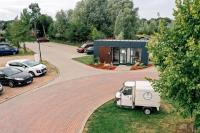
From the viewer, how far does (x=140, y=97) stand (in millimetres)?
20688

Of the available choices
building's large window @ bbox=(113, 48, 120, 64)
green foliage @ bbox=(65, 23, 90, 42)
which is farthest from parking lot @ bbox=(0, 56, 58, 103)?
green foliage @ bbox=(65, 23, 90, 42)

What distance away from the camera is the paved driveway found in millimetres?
18828

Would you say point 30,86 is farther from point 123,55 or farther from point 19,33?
point 19,33

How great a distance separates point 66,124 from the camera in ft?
62.3

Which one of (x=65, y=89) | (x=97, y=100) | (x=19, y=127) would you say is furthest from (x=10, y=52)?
(x=19, y=127)

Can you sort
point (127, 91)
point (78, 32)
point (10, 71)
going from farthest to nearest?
point (78, 32)
point (10, 71)
point (127, 91)

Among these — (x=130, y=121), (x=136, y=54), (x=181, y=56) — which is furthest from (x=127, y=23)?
(x=181, y=56)

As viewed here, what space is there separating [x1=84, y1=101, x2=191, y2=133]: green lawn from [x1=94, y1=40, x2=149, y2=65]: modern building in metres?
15.2

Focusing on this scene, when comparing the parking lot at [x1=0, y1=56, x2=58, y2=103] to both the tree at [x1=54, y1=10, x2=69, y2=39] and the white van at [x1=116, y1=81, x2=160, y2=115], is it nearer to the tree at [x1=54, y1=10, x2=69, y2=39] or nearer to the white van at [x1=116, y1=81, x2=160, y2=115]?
the white van at [x1=116, y1=81, x2=160, y2=115]

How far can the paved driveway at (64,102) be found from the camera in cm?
1883

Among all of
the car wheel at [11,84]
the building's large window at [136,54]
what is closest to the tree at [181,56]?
the car wheel at [11,84]

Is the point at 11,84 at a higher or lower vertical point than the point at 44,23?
lower

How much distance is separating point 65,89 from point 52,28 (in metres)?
49.0

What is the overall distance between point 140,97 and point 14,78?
39.5 ft
